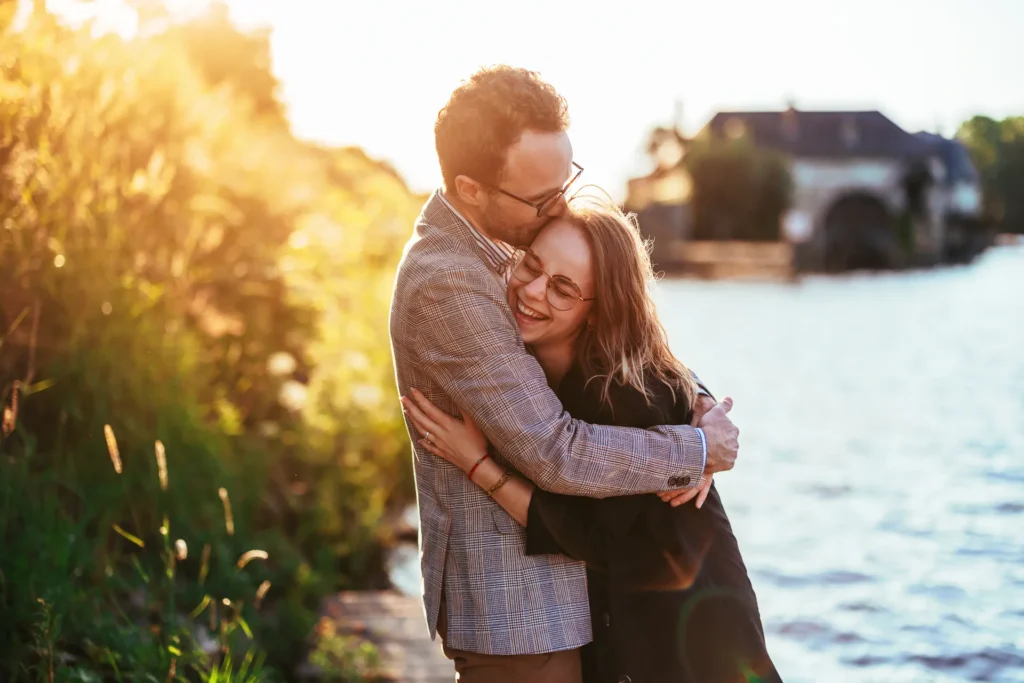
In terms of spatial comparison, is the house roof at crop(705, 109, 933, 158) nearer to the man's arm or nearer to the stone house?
the stone house

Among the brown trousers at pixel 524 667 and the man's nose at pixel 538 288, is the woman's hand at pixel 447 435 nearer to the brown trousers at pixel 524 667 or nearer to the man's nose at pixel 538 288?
the man's nose at pixel 538 288

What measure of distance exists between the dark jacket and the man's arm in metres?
0.10

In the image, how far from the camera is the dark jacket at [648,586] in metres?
2.63

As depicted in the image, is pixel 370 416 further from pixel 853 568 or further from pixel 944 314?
pixel 944 314

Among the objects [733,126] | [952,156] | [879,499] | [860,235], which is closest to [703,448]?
[879,499]

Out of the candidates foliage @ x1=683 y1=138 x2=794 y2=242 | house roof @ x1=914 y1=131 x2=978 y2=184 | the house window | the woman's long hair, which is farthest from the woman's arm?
house roof @ x1=914 y1=131 x2=978 y2=184

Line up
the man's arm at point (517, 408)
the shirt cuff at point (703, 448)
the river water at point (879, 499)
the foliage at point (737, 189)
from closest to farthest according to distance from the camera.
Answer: the man's arm at point (517, 408) → the shirt cuff at point (703, 448) → the river water at point (879, 499) → the foliage at point (737, 189)

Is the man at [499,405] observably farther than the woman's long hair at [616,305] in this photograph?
No

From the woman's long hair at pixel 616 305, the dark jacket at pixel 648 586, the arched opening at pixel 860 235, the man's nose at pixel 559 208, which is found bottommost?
the arched opening at pixel 860 235

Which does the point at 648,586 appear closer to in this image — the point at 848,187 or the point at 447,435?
the point at 447,435

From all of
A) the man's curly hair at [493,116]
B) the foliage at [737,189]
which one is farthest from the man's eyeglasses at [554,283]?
the foliage at [737,189]

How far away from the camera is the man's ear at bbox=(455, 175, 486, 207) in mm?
2676

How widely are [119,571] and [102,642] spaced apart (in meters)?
0.84

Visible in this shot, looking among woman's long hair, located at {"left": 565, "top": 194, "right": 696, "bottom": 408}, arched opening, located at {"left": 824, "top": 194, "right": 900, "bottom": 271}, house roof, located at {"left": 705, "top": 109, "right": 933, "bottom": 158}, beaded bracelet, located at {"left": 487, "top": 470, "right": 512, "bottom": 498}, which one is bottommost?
arched opening, located at {"left": 824, "top": 194, "right": 900, "bottom": 271}
